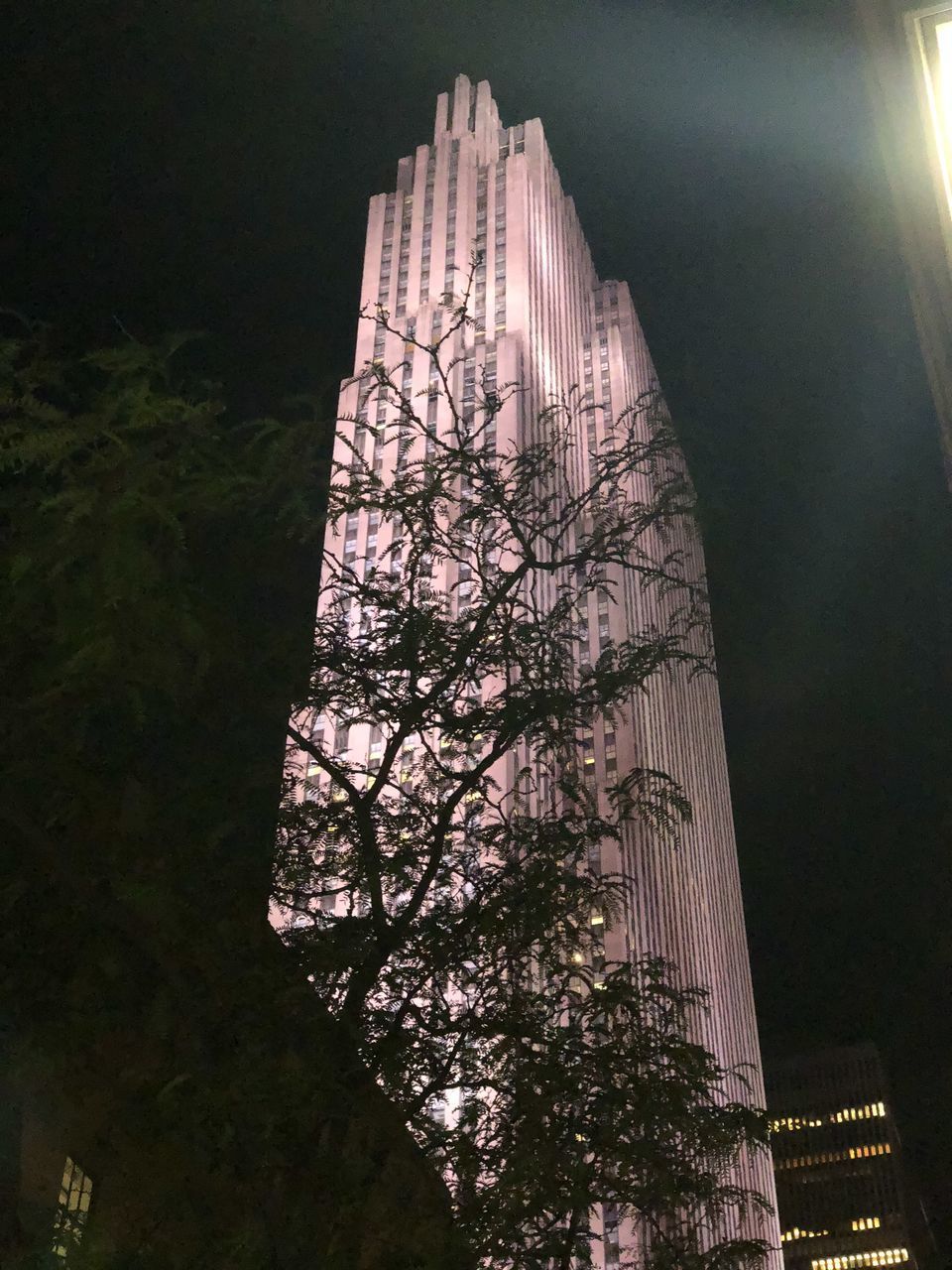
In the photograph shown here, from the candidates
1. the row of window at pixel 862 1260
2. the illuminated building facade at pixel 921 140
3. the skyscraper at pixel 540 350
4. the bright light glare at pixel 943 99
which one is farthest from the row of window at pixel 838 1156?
the bright light glare at pixel 943 99

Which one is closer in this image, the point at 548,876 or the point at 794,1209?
the point at 548,876

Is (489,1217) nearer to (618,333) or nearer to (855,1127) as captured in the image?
(618,333)

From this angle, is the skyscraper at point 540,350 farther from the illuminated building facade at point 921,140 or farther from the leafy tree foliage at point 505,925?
the illuminated building facade at point 921,140

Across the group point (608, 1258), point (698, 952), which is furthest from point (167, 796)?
point (698, 952)

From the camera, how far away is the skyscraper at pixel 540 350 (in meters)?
78.6

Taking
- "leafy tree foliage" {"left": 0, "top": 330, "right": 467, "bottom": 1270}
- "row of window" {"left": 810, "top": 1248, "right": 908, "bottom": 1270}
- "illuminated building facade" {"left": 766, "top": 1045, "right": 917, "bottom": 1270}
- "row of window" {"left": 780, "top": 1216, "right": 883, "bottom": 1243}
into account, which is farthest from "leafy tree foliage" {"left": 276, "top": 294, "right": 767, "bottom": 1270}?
"row of window" {"left": 810, "top": 1248, "right": 908, "bottom": 1270}

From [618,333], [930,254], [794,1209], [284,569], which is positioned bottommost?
[930,254]

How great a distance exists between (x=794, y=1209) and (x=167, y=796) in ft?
460

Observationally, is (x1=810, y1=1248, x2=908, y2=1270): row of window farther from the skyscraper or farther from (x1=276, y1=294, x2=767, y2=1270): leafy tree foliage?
(x1=276, y1=294, x2=767, y2=1270): leafy tree foliage

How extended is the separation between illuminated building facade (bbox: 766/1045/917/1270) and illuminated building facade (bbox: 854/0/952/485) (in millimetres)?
128813

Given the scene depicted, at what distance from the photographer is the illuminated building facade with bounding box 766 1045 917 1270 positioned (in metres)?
127

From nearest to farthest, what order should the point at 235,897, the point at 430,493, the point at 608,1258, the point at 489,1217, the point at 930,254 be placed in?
the point at 930,254
the point at 489,1217
the point at 235,897
the point at 430,493
the point at 608,1258

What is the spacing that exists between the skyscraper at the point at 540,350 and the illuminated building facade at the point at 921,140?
6355 centimetres

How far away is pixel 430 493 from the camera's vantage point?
1064cm
